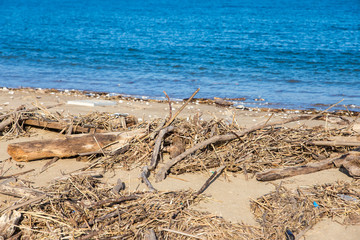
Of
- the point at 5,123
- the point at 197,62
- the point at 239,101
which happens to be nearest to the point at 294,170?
the point at 5,123

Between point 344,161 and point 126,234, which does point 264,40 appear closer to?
→ point 344,161

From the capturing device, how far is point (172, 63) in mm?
16250

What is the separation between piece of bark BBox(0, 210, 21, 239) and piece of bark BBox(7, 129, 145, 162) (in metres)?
1.57

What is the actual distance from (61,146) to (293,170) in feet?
10.4

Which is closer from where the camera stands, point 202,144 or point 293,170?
point 293,170

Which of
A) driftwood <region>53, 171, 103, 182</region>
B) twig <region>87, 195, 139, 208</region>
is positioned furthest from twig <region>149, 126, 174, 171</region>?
twig <region>87, 195, 139, 208</region>

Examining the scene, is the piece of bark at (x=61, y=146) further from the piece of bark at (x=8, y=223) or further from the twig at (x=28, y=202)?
the piece of bark at (x=8, y=223)

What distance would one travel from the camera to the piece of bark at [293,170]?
4.20 m

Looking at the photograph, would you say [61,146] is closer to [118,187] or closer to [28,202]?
[118,187]

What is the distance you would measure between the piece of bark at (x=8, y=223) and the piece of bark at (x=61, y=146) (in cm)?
157

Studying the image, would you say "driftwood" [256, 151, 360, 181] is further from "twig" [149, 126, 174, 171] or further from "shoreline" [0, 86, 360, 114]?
"shoreline" [0, 86, 360, 114]

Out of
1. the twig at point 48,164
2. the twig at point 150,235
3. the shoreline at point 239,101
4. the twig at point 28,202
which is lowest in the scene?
the shoreline at point 239,101

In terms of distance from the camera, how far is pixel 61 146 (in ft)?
15.1

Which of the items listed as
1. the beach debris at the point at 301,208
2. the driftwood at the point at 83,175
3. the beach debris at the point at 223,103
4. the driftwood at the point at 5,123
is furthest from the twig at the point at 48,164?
the beach debris at the point at 223,103
